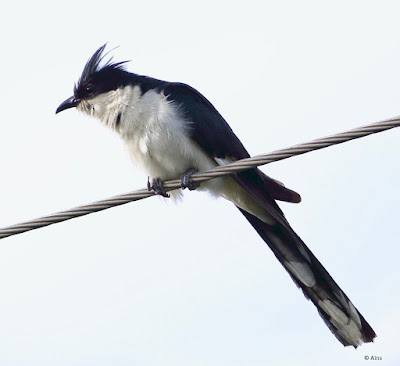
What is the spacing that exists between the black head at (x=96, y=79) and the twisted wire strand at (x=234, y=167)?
7.83ft

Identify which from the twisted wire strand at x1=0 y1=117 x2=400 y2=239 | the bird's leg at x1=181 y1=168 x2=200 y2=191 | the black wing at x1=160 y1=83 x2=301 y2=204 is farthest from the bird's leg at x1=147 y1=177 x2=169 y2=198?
the twisted wire strand at x1=0 y1=117 x2=400 y2=239

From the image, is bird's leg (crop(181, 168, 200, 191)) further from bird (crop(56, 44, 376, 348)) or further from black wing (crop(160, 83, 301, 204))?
black wing (crop(160, 83, 301, 204))

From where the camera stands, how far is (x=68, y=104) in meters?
9.27

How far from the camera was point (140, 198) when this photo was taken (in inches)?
261

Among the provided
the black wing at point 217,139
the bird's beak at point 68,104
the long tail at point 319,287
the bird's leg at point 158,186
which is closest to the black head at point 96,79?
the bird's beak at point 68,104

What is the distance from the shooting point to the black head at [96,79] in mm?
8969

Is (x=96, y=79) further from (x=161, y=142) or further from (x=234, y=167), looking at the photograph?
(x=234, y=167)

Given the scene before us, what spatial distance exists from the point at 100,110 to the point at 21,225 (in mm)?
2602

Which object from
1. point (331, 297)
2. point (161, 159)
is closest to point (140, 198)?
point (161, 159)

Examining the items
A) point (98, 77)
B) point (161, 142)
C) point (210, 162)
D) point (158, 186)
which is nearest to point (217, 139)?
point (210, 162)

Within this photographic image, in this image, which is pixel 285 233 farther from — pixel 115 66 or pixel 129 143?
pixel 115 66

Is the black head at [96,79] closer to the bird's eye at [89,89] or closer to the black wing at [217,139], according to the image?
the bird's eye at [89,89]

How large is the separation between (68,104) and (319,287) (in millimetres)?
3198

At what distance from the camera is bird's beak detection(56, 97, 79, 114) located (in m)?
9.23
